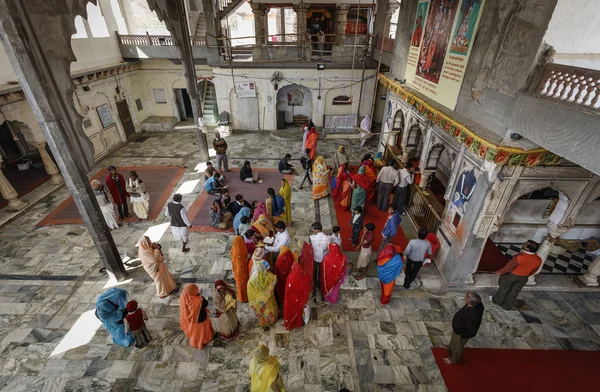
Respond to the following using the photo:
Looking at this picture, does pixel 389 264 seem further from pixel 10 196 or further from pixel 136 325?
pixel 10 196

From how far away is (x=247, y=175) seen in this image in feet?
33.9

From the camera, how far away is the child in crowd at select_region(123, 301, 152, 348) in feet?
15.3

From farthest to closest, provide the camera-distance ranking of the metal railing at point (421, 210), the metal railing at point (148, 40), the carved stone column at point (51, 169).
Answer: the metal railing at point (148, 40), the carved stone column at point (51, 169), the metal railing at point (421, 210)

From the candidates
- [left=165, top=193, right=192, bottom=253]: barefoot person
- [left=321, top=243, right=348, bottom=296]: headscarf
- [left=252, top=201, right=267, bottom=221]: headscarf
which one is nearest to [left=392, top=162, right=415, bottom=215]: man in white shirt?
[left=321, top=243, right=348, bottom=296]: headscarf

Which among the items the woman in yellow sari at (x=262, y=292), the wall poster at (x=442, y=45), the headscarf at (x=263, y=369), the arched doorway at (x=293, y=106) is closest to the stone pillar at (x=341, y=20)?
the arched doorway at (x=293, y=106)

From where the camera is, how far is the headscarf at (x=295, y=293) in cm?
477

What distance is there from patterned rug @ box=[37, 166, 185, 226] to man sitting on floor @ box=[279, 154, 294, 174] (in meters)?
3.76

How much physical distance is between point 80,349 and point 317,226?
15.0ft

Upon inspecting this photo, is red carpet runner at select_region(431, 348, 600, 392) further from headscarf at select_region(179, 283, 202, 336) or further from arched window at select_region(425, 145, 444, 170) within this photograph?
arched window at select_region(425, 145, 444, 170)

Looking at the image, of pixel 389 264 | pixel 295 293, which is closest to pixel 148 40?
pixel 295 293

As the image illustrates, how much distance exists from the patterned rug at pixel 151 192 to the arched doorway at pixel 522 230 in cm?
906

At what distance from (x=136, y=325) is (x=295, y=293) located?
2.62m

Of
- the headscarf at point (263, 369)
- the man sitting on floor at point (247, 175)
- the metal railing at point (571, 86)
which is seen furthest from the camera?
the man sitting on floor at point (247, 175)

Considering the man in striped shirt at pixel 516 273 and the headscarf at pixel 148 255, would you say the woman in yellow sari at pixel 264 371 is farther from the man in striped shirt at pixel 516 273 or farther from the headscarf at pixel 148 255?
the man in striped shirt at pixel 516 273
